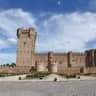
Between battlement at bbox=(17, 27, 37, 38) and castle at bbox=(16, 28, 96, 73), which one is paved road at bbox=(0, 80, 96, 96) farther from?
battlement at bbox=(17, 27, 37, 38)

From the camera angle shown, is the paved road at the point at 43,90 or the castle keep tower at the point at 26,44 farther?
the castle keep tower at the point at 26,44

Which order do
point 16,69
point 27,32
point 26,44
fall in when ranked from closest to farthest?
point 16,69 → point 26,44 → point 27,32

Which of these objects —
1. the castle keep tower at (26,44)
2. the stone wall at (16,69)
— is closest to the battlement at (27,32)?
the castle keep tower at (26,44)

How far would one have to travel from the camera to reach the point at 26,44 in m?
69.4

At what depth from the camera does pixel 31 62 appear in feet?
223

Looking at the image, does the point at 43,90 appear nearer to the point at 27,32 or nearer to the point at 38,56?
the point at 27,32

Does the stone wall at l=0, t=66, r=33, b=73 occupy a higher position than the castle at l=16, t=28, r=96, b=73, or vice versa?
the castle at l=16, t=28, r=96, b=73

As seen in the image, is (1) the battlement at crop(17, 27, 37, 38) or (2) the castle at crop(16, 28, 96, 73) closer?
(2) the castle at crop(16, 28, 96, 73)

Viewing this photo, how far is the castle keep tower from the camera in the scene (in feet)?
225

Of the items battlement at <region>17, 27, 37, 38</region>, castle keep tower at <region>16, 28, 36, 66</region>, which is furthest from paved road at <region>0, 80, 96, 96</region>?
battlement at <region>17, 27, 37, 38</region>

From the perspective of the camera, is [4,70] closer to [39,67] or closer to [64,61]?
[39,67]

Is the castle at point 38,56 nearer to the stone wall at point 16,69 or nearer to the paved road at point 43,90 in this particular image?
the stone wall at point 16,69

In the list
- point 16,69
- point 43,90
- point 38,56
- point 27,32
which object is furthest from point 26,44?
point 43,90

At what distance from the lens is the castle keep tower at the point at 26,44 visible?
68.5 meters
